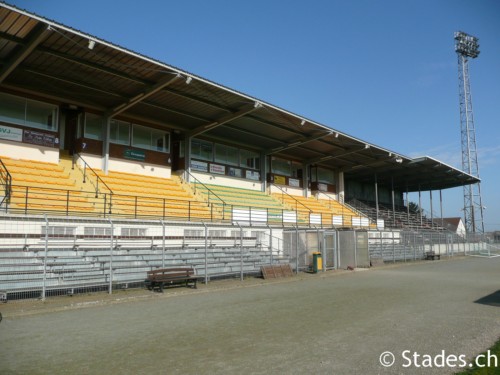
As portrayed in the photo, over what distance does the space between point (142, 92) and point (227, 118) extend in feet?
17.5

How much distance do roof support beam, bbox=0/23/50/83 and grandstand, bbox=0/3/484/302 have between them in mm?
72

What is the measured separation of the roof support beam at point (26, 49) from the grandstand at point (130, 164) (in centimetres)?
7

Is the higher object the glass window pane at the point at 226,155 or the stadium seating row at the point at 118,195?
the glass window pane at the point at 226,155

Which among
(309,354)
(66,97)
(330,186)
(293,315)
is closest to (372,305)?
(293,315)

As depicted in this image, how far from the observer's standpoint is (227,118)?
24250 millimetres

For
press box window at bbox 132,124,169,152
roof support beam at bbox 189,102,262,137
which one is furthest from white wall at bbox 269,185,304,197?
press box window at bbox 132,124,169,152

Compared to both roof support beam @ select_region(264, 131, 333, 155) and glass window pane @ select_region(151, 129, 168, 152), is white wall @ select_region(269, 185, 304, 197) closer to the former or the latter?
roof support beam @ select_region(264, 131, 333, 155)

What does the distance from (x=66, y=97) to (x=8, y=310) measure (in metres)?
13.4

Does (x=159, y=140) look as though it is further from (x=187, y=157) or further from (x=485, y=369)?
(x=485, y=369)

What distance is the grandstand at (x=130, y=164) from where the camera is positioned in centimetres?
1395

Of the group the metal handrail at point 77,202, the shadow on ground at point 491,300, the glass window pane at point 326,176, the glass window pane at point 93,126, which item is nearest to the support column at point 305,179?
the glass window pane at point 326,176

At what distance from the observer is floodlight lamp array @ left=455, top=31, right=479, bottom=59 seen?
54281 millimetres

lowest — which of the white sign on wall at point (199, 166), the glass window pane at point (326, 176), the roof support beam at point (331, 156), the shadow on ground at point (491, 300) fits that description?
the shadow on ground at point (491, 300)

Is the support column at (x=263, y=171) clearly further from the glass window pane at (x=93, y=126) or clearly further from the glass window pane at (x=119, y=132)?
the glass window pane at (x=93, y=126)
